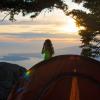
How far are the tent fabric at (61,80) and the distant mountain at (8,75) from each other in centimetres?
424

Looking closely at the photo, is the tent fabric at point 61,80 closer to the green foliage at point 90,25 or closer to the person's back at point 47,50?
the person's back at point 47,50

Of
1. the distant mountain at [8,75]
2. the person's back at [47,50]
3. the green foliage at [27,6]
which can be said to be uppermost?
the green foliage at [27,6]

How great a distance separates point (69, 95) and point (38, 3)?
54.3 ft

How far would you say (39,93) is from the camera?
9.41m

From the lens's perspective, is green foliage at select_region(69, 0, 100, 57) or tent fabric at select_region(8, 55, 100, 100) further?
green foliage at select_region(69, 0, 100, 57)

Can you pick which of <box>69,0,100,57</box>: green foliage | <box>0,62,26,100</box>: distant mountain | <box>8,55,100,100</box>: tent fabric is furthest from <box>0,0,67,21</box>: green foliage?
<box>8,55,100,100</box>: tent fabric

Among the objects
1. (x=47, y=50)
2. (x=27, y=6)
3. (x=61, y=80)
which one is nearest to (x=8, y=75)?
(x=47, y=50)

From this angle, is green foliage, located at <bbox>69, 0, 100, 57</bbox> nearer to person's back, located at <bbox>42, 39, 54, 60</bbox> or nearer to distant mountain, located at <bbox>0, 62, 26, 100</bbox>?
person's back, located at <bbox>42, 39, 54, 60</bbox>

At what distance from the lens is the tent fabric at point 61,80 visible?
954cm

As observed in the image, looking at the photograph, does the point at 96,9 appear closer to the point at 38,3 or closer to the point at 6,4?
the point at 38,3

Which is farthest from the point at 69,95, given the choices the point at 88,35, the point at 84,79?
the point at 88,35

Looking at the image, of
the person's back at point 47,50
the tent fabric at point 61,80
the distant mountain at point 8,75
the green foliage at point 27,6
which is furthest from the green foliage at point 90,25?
the tent fabric at point 61,80

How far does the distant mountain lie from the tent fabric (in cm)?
424

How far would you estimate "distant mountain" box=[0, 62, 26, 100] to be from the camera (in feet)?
46.9
